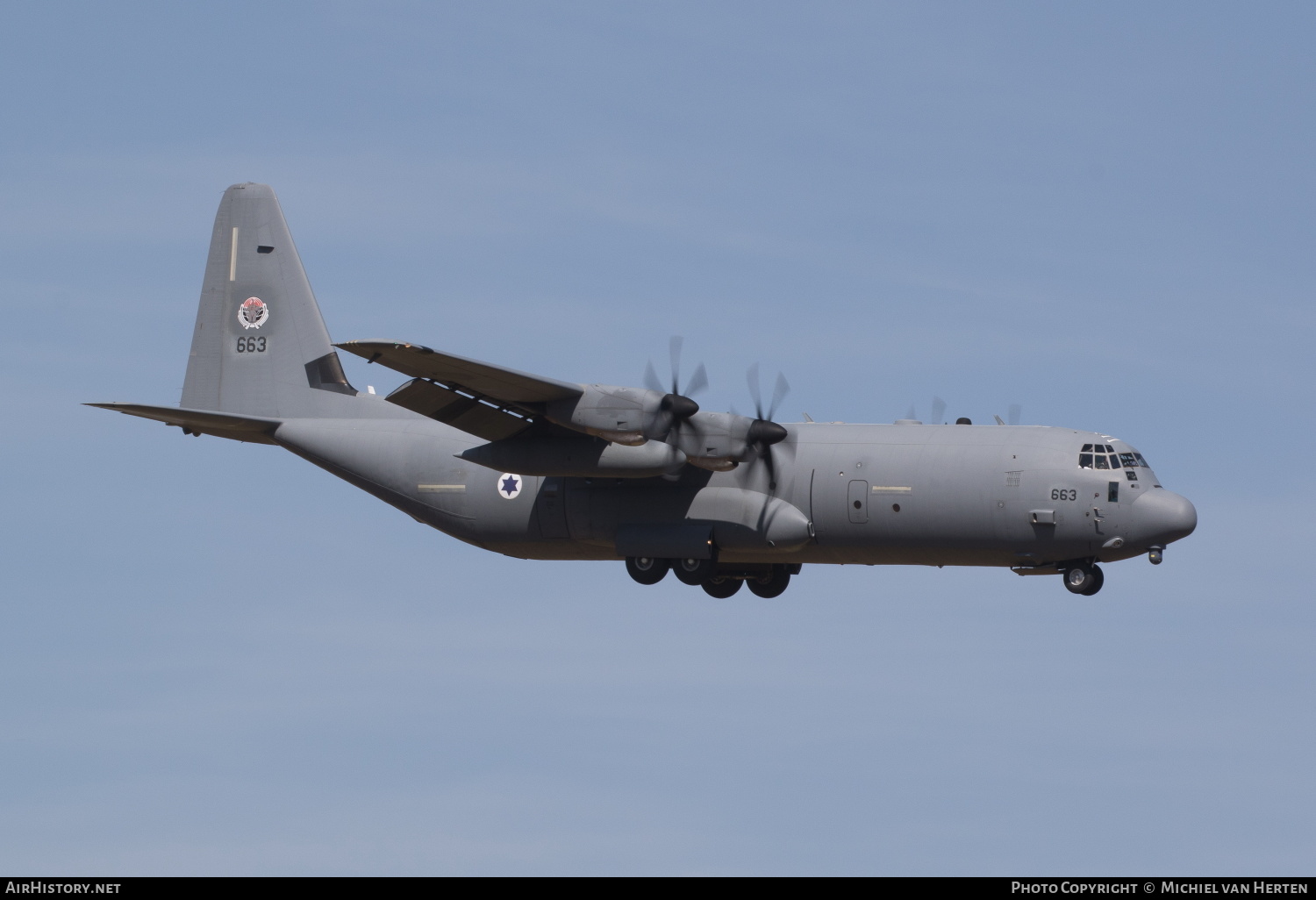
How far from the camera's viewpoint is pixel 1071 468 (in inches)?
1228

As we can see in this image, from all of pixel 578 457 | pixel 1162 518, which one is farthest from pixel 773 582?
pixel 1162 518

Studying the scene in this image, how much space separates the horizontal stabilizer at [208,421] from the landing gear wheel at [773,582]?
10.2 meters

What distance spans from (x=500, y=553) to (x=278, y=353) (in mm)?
6608

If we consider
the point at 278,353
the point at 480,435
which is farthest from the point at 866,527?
the point at 278,353

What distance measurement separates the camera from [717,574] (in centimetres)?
3500

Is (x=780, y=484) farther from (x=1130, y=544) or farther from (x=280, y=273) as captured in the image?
(x=280, y=273)

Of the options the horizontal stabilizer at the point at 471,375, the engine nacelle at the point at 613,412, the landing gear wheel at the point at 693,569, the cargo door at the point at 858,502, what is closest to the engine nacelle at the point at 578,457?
the engine nacelle at the point at 613,412

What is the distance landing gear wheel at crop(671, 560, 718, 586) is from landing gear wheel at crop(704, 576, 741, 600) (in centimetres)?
189

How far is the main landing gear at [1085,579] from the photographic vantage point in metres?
31.7

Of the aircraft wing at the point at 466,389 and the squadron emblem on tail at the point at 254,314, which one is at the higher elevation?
the squadron emblem on tail at the point at 254,314

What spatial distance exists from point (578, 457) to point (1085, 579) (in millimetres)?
9100

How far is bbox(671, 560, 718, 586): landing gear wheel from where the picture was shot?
32.9 meters

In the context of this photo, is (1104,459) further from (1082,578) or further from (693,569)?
(693,569)

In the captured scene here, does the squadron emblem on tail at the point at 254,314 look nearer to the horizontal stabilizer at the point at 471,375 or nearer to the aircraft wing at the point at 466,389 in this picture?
the aircraft wing at the point at 466,389
